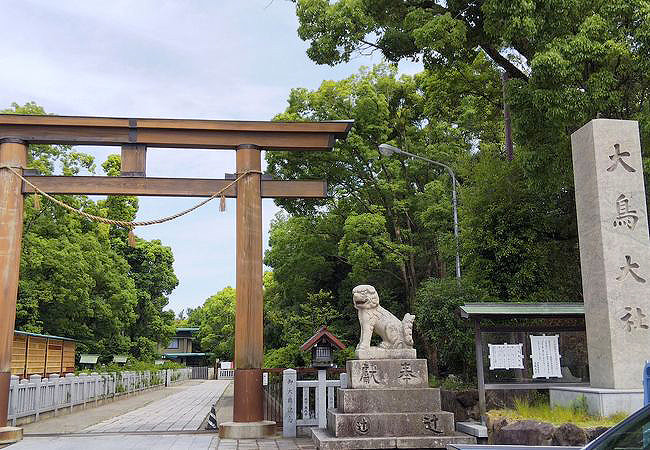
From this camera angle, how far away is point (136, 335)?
42.2 metres

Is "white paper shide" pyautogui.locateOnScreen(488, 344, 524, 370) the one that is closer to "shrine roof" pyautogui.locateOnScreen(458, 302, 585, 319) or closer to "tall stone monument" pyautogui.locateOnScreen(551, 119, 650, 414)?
"shrine roof" pyautogui.locateOnScreen(458, 302, 585, 319)

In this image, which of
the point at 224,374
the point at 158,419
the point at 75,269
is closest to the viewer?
the point at 158,419

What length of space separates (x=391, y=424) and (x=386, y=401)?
388 mm

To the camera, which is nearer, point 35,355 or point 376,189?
point 35,355

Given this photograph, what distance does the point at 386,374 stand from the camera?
9.75 metres

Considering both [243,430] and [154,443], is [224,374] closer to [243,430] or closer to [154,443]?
[243,430]

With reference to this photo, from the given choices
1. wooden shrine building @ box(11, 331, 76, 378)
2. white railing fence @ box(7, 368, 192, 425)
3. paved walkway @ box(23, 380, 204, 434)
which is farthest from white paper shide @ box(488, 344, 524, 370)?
wooden shrine building @ box(11, 331, 76, 378)

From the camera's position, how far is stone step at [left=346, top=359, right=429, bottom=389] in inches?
382

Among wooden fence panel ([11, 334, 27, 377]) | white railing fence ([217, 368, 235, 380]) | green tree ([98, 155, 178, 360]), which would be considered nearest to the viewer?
wooden fence panel ([11, 334, 27, 377])

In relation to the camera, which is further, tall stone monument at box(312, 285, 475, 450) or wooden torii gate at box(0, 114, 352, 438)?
wooden torii gate at box(0, 114, 352, 438)

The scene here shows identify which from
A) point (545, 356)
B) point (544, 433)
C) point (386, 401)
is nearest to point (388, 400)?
point (386, 401)

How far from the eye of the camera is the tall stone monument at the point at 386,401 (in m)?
9.04

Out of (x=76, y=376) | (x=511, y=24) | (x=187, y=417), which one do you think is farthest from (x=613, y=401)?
(x=76, y=376)

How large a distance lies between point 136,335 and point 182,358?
32.2 meters
